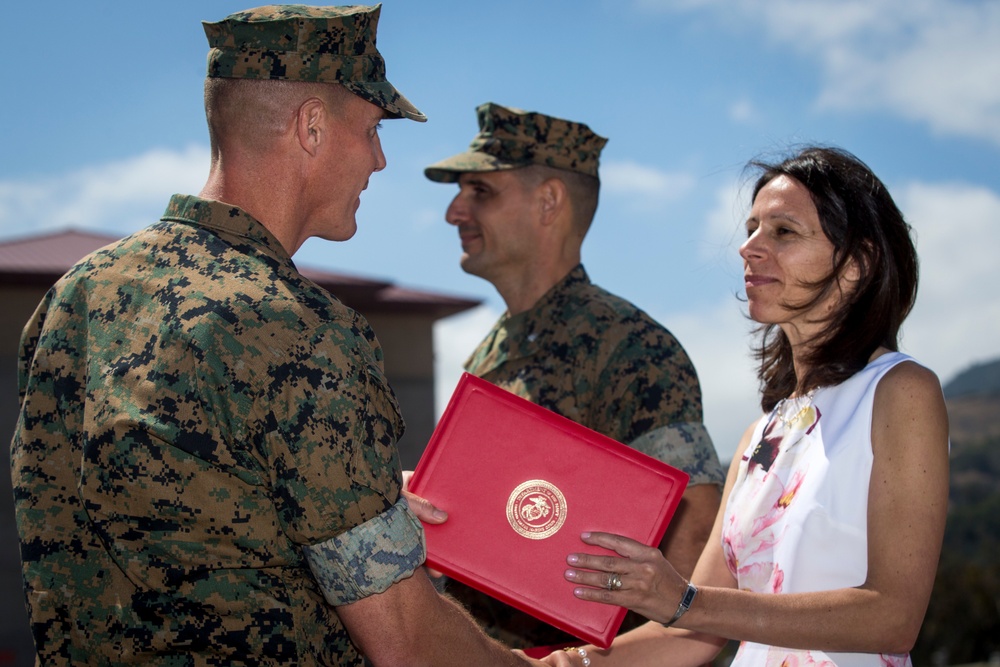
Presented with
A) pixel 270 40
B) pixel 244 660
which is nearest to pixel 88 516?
pixel 244 660

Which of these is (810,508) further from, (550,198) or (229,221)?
(550,198)

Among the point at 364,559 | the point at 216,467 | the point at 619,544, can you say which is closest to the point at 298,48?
the point at 216,467

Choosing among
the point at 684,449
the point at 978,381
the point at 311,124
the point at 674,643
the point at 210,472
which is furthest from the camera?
the point at 978,381


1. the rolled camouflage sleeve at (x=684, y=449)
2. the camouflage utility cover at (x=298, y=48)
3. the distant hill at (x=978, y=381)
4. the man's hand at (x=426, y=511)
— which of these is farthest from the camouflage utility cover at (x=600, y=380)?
the distant hill at (x=978, y=381)

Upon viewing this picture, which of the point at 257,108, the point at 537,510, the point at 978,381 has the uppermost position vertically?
the point at 978,381

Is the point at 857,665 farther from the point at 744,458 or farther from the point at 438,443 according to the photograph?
the point at 438,443

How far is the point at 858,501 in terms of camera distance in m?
2.56

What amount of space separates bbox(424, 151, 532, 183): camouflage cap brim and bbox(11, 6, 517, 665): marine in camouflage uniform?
2151 mm

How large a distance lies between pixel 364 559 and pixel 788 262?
1611 millimetres

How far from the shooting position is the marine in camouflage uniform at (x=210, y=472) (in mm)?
1971

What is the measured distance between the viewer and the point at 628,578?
8.21 feet

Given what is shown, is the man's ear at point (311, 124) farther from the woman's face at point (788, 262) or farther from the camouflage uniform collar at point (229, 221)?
the woman's face at point (788, 262)

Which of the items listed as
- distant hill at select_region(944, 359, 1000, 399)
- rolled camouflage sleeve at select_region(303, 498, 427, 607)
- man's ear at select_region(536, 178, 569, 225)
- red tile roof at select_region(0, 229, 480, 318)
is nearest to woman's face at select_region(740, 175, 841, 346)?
man's ear at select_region(536, 178, 569, 225)

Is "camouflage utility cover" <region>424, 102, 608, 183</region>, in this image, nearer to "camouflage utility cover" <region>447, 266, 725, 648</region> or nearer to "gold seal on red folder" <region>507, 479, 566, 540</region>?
"camouflage utility cover" <region>447, 266, 725, 648</region>
